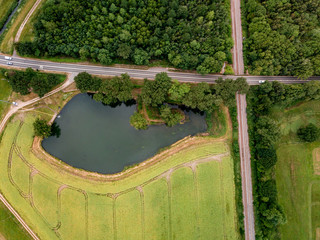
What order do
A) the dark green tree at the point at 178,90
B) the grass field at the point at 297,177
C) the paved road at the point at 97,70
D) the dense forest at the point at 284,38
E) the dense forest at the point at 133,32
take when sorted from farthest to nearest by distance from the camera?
the paved road at the point at 97,70 < the grass field at the point at 297,177 < the dense forest at the point at 284,38 < the dense forest at the point at 133,32 < the dark green tree at the point at 178,90

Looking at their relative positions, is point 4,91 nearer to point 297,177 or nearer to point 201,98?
point 201,98

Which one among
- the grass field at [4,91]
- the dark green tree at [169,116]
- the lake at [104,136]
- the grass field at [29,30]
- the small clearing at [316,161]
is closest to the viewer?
the dark green tree at [169,116]

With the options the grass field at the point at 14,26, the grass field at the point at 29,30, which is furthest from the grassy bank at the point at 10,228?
the grass field at the point at 29,30

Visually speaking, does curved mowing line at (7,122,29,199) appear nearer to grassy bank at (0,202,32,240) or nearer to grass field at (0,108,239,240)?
grass field at (0,108,239,240)

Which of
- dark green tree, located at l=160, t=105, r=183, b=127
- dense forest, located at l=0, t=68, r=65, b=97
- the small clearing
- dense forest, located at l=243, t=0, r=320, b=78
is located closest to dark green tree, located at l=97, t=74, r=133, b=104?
dark green tree, located at l=160, t=105, r=183, b=127

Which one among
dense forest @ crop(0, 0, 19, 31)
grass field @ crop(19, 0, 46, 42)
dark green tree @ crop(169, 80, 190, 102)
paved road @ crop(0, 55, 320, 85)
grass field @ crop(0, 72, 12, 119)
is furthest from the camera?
dense forest @ crop(0, 0, 19, 31)

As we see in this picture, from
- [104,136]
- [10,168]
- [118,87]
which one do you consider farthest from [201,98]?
[10,168]

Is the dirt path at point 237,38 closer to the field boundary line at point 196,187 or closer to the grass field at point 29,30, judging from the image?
the field boundary line at point 196,187
